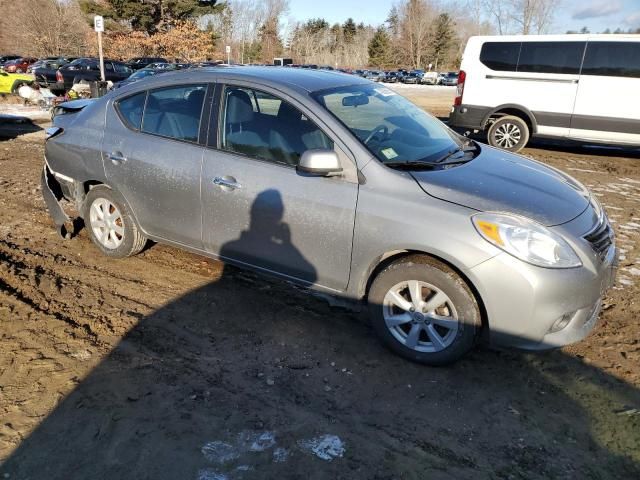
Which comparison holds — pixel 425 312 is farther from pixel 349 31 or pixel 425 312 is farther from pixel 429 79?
pixel 349 31

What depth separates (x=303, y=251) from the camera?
137 inches

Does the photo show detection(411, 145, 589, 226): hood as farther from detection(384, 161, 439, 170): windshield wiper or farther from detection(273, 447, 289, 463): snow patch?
detection(273, 447, 289, 463): snow patch

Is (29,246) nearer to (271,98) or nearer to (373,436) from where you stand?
(271,98)

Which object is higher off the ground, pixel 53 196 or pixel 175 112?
pixel 175 112

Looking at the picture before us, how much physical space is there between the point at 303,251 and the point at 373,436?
133 cm

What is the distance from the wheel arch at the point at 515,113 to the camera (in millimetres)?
9938

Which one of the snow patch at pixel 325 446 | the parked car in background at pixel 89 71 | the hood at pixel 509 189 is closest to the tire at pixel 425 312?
the hood at pixel 509 189

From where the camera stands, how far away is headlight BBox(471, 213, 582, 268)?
283 cm

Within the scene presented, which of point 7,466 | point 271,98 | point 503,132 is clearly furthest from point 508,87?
point 7,466

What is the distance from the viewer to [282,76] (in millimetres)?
3838

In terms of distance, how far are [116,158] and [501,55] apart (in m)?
8.51

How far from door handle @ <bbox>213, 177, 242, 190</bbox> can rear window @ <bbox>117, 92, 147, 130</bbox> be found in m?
1.07

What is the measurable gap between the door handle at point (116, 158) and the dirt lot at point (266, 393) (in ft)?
3.28

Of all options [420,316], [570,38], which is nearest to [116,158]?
[420,316]
